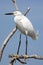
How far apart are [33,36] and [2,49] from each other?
83 cm

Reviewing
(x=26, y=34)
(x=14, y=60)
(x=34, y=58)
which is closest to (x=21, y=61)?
(x=14, y=60)

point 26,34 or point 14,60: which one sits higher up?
point 26,34

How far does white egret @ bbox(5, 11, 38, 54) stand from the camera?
19.4ft

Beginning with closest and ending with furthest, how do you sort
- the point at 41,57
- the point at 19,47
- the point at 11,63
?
the point at 41,57 → the point at 11,63 → the point at 19,47

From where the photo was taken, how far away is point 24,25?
20.3ft

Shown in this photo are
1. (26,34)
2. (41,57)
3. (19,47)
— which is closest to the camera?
(41,57)

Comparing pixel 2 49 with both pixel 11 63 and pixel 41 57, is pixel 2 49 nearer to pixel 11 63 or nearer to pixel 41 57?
pixel 11 63

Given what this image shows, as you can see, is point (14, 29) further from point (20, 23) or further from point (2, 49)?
point (2, 49)

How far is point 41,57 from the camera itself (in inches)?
163

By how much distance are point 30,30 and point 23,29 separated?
21cm

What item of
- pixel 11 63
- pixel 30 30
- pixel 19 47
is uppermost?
pixel 30 30

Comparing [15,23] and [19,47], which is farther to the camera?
[15,23]

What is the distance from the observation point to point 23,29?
6.18 m

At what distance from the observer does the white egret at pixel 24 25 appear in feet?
19.4
